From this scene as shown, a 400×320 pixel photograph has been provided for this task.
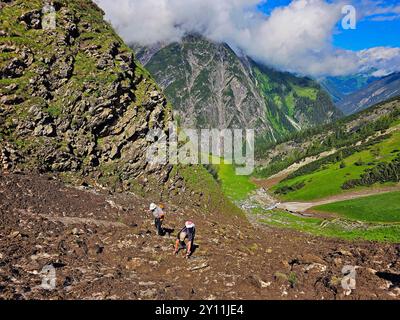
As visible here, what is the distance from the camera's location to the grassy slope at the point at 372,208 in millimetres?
98875

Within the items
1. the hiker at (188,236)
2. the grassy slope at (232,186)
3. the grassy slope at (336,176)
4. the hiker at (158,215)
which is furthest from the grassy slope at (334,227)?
the hiker at (188,236)

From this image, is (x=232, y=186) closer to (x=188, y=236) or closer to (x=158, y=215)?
(x=158, y=215)

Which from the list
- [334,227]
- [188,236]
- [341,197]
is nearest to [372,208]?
[334,227]

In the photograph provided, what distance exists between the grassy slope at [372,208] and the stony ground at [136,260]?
7833 cm

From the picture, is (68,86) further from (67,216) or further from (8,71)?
(67,216)

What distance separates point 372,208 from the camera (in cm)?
10744

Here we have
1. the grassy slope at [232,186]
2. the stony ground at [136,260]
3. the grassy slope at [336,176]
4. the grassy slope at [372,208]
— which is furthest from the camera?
the grassy slope at [336,176]

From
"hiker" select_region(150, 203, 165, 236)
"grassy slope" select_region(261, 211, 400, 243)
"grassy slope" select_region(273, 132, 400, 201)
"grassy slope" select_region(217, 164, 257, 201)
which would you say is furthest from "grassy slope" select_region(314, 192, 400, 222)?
"hiker" select_region(150, 203, 165, 236)

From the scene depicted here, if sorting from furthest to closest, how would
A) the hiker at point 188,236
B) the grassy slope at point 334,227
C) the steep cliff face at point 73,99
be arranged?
the grassy slope at point 334,227 → the steep cliff face at point 73,99 → the hiker at point 188,236

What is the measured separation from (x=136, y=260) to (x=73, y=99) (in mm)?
23500

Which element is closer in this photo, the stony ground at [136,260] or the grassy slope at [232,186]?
the stony ground at [136,260]

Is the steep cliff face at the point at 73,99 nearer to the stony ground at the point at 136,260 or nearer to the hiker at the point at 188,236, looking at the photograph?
the stony ground at the point at 136,260
